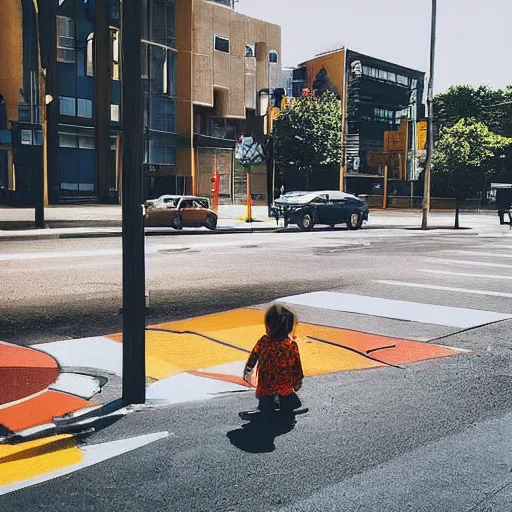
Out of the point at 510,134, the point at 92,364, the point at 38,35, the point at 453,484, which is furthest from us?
the point at 510,134

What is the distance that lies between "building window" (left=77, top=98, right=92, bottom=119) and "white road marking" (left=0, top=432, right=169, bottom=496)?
34579 mm

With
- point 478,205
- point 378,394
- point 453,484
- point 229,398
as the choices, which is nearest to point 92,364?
point 229,398

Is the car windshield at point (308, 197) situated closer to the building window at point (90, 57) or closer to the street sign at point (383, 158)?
the building window at point (90, 57)

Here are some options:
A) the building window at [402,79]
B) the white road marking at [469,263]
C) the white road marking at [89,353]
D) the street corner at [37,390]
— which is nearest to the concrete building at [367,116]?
the building window at [402,79]

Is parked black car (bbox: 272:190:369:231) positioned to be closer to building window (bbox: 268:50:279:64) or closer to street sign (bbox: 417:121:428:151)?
street sign (bbox: 417:121:428:151)

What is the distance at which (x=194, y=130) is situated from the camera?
4747 centimetres

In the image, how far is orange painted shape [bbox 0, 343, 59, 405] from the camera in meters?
6.70

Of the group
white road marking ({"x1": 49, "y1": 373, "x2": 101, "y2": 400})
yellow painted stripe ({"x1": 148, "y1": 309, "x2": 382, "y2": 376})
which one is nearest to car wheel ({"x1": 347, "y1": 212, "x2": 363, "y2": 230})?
yellow painted stripe ({"x1": 148, "y1": 309, "x2": 382, "y2": 376})

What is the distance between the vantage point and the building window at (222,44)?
157ft

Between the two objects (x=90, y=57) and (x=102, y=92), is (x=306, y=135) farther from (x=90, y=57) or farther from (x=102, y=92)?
(x=90, y=57)

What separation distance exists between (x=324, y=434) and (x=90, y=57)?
117ft

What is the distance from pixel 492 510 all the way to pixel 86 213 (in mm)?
31539

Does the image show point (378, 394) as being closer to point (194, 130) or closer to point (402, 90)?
point (194, 130)

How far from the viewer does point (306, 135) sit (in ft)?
180
